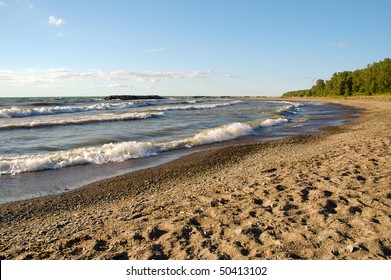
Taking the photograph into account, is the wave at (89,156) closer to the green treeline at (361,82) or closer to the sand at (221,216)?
the sand at (221,216)

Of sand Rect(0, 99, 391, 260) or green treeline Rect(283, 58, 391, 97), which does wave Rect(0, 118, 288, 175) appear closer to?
sand Rect(0, 99, 391, 260)

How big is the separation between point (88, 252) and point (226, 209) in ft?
8.41

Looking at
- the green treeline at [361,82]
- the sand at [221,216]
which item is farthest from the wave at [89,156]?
the green treeline at [361,82]

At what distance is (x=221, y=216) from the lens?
529 centimetres

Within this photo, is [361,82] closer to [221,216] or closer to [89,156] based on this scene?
[89,156]

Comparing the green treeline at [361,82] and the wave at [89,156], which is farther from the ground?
the green treeline at [361,82]

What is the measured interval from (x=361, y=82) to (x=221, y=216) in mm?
99209

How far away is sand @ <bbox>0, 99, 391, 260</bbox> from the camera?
4.16m

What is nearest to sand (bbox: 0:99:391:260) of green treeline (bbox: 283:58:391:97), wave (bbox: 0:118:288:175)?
wave (bbox: 0:118:288:175)

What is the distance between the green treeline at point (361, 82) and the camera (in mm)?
71500

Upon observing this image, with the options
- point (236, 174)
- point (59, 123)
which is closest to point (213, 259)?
point (236, 174)

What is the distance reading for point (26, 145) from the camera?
14.4m

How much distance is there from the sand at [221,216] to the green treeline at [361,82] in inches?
3002
